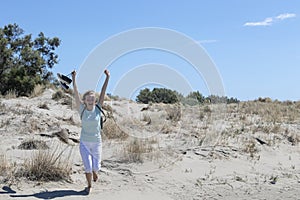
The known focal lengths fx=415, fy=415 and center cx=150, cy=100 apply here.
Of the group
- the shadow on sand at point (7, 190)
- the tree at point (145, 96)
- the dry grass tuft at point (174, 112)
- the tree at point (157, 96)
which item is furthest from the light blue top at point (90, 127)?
the tree at point (145, 96)

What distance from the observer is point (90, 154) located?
297 inches

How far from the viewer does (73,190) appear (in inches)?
299

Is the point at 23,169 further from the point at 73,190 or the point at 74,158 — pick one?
the point at 74,158

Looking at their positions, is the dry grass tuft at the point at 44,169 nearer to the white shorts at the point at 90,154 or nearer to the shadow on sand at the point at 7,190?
the shadow on sand at the point at 7,190

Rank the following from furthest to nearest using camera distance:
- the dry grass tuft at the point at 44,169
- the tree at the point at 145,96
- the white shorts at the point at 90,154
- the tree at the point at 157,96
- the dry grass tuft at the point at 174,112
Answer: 1. the tree at the point at 145,96
2. the tree at the point at 157,96
3. the dry grass tuft at the point at 174,112
4. the dry grass tuft at the point at 44,169
5. the white shorts at the point at 90,154

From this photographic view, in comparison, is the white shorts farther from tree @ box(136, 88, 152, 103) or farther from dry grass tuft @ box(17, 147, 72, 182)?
tree @ box(136, 88, 152, 103)

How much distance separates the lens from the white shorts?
7.43 m

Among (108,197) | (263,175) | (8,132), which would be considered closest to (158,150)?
(263,175)

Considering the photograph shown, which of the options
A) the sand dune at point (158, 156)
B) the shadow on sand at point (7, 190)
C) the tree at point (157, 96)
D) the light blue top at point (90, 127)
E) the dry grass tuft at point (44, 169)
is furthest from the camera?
the tree at point (157, 96)

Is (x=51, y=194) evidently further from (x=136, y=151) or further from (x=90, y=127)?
(x=136, y=151)

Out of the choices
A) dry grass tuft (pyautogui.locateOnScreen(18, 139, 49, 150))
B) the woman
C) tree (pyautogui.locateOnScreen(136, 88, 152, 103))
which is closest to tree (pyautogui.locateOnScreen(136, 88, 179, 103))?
tree (pyautogui.locateOnScreen(136, 88, 152, 103))

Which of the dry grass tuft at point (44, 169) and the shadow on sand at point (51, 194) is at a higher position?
the dry grass tuft at point (44, 169)

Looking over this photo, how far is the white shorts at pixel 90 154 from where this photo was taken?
7.43 meters

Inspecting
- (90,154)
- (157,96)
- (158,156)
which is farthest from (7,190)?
(157,96)
